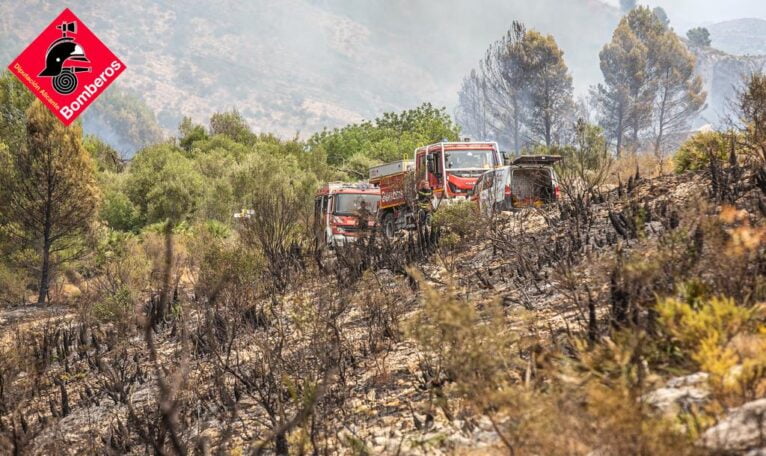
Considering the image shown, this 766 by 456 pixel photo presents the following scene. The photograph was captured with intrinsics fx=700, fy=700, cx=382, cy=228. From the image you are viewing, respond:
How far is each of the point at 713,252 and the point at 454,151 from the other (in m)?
13.2

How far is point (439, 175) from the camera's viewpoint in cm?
1823

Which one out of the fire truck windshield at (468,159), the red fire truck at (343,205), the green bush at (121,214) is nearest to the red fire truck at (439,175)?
the fire truck windshield at (468,159)

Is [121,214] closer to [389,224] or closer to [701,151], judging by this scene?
[389,224]

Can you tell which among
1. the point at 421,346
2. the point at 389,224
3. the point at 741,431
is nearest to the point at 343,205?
the point at 389,224

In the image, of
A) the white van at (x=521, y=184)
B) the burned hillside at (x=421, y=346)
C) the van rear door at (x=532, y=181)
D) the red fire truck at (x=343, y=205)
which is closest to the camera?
the burned hillside at (x=421, y=346)

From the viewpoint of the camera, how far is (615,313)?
19.3 feet

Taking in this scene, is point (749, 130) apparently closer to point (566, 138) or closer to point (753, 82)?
point (753, 82)

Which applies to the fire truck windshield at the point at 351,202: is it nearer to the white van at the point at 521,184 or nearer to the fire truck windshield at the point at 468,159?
the fire truck windshield at the point at 468,159

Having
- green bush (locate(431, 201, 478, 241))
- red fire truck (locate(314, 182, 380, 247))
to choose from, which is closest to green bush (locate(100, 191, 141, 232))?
red fire truck (locate(314, 182, 380, 247))

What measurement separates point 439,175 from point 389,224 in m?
2.30

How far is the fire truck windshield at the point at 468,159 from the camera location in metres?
18.4

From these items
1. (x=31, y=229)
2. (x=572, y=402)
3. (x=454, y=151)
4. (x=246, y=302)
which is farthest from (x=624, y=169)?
(x=31, y=229)

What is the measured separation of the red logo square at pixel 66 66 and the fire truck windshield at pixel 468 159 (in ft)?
36.7

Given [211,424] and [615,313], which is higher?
[615,313]
